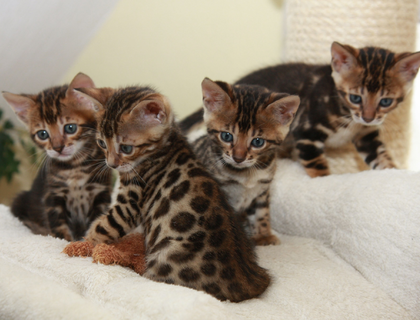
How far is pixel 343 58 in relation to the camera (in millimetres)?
1914

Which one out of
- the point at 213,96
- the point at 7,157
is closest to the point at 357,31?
the point at 213,96

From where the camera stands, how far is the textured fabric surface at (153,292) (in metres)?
1.08

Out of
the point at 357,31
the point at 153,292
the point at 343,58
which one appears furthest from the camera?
the point at 357,31

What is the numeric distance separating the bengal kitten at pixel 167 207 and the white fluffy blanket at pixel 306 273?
9cm

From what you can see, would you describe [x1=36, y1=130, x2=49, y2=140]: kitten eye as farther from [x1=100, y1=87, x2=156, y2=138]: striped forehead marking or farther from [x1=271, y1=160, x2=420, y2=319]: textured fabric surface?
[x1=271, y1=160, x2=420, y2=319]: textured fabric surface

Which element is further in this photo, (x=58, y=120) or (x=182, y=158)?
(x=58, y=120)

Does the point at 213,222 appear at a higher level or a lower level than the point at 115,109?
lower

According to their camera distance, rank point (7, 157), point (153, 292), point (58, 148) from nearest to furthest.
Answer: point (153, 292) → point (58, 148) → point (7, 157)

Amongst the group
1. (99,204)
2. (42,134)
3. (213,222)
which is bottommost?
(99,204)

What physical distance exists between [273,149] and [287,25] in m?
1.19

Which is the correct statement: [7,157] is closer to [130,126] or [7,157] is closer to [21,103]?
[21,103]

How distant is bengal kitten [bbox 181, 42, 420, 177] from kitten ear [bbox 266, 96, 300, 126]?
1.61 ft

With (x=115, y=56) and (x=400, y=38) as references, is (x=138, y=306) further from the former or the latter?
(x=115, y=56)

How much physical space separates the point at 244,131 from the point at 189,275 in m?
0.62
